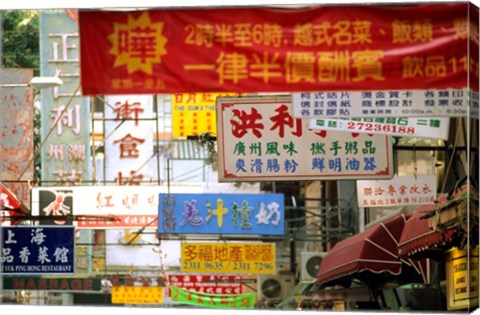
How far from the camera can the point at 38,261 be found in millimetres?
11227

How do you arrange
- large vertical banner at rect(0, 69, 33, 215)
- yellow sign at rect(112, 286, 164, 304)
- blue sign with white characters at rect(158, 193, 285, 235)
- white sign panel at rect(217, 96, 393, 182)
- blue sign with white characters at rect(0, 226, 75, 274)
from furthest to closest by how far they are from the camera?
yellow sign at rect(112, 286, 164, 304), blue sign with white characters at rect(158, 193, 285, 235), large vertical banner at rect(0, 69, 33, 215), blue sign with white characters at rect(0, 226, 75, 274), white sign panel at rect(217, 96, 393, 182)

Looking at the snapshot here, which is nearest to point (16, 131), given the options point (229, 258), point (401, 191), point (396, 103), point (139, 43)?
point (229, 258)

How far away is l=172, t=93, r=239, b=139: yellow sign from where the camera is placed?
48.7 feet

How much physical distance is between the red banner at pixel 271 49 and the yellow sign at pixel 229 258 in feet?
31.2

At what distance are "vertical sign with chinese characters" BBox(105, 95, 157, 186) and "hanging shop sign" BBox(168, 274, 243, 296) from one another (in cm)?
180

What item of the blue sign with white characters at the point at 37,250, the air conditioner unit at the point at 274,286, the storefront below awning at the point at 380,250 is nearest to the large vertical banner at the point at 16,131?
the blue sign with white characters at the point at 37,250

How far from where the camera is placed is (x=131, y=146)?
19828 millimetres

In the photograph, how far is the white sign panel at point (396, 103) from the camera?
312 inches

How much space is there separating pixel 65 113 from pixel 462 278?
10.4 metres

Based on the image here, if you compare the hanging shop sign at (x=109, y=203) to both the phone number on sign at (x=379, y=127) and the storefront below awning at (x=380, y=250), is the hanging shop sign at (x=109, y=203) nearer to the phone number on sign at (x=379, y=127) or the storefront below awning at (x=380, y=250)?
the storefront below awning at (x=380, y=250)

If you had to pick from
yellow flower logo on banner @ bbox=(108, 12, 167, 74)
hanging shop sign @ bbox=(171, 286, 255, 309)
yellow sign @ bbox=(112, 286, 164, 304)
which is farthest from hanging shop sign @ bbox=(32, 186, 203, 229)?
yellow flower logo on banner @ bbox=(108, 12, 167, 74)

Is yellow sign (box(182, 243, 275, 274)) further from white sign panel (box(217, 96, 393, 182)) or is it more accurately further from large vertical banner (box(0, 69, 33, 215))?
white sign panel (box(217, 96, 393, 182))

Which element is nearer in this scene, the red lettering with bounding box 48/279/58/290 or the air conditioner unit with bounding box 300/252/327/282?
the red lettering with bounding box 48/279/58/290

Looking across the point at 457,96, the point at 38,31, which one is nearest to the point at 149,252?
the point at 38,31
